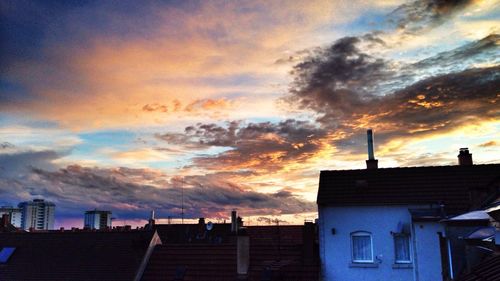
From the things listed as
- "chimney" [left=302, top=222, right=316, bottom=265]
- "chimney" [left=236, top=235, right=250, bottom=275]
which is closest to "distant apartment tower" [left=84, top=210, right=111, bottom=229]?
"chimney" [left=236, top=235, right=250, bottom=275]

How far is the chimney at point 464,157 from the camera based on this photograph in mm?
28609

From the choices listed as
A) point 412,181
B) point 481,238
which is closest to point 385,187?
point 412,181

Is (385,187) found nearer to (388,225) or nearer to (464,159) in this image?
(388,225)

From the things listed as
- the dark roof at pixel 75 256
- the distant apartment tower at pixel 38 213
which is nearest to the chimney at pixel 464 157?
the dark roof at pixel 75 256

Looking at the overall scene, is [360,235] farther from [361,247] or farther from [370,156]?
[370,156]

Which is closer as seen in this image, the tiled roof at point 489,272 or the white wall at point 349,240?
the tiled roof at point 489,272

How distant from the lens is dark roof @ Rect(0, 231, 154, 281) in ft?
89.5

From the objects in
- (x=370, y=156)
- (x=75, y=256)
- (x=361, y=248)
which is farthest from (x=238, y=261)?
(x=370, y=156)

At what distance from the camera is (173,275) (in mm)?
25000

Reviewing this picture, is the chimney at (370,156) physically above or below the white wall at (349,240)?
above

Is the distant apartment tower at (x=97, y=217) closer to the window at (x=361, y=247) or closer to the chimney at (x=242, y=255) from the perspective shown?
A: the chimney at (x=242, y=255)

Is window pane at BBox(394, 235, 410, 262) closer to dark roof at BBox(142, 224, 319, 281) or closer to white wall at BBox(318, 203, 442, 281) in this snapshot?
white wall at BBox(318, 203, 442, 281)

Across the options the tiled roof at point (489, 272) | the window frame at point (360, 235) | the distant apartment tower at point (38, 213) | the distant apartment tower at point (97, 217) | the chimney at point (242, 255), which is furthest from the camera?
the distant apartment tower at point (38, 213)

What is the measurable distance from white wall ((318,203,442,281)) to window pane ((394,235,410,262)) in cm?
34
